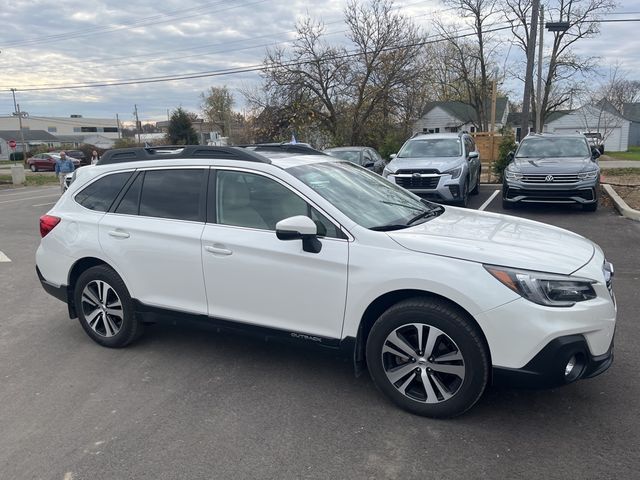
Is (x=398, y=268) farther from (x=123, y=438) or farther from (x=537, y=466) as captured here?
(x=123, y=438)

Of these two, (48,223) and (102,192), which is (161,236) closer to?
(102,192)

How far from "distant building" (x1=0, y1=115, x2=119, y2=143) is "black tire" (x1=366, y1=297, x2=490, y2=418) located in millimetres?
108148

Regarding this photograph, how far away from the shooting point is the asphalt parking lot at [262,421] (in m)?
2.92

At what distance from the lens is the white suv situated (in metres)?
3.10

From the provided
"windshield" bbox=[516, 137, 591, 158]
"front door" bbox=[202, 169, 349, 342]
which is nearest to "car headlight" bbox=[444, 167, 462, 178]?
"windshield" bbox=[516, 137, 591, 158]

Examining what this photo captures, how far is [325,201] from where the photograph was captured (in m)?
3.70

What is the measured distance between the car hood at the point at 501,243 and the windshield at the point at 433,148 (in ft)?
27.5

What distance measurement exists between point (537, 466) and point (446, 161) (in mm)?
9255

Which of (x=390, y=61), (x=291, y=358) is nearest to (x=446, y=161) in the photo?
(x=291, y=358)

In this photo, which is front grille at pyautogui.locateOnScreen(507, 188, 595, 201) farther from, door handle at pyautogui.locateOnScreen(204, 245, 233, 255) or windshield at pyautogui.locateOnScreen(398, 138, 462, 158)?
door handle at pyautogui.locateOnScreen(204, 245, 233, 255)

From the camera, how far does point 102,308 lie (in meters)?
4.66

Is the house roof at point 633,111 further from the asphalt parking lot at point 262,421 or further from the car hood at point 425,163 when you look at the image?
the asphalt parking lot at point 262,421

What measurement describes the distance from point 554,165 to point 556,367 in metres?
8.94

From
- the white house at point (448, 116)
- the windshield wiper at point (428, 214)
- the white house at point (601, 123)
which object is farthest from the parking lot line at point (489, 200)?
the white house at point (448, 116)
